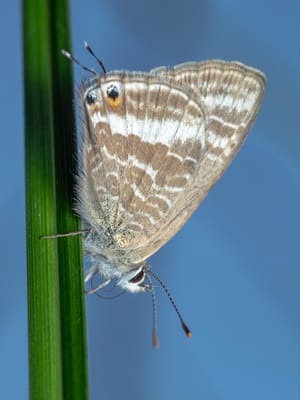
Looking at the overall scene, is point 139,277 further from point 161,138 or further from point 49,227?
point 49,227

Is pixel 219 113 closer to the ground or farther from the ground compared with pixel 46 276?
farther from the ground

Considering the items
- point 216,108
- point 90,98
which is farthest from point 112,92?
point 216,108

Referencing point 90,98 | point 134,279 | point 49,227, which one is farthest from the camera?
point 134,279

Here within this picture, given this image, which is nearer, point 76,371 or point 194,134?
point 76,371

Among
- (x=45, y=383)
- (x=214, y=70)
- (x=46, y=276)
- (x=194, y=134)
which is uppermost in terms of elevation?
(x=214, y=70)

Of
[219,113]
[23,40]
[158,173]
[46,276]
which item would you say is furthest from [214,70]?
[46,276]

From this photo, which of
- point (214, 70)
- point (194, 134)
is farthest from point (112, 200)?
point (214, 70)

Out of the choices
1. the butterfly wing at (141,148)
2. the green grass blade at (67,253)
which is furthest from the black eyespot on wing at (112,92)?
the green grass blade at (67,253)

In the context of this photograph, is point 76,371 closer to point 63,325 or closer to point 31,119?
point 63,325
